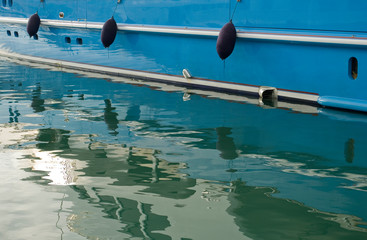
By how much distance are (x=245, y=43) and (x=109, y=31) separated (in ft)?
8.21

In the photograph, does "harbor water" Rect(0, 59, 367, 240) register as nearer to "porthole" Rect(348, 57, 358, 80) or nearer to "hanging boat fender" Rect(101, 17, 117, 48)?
"porthole" Rect(348, 57, 358, 80)

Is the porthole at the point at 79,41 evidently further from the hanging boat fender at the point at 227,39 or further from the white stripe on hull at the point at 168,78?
the hanging boat fender at the point at 227,39

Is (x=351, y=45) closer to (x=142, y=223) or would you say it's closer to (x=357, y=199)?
(x=357, y=199)

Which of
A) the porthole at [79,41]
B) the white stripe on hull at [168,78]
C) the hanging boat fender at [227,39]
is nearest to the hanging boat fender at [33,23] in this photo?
the white stripe on hull at [168,78]

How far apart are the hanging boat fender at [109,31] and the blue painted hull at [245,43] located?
0.37 ft

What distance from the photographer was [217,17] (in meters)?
7.09

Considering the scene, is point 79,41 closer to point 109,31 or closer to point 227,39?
point 109,31

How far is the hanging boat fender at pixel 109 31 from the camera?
8.43 meters

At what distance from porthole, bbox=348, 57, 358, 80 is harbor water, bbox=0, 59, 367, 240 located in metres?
0.42

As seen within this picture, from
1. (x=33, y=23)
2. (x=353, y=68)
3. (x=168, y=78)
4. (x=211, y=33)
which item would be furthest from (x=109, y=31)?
(x=353, y=68)

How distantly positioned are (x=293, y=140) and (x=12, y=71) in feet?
19.7

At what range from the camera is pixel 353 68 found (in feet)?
19.5

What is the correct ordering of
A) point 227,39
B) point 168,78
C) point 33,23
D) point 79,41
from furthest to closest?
1. point 33,23
2. point 79,41
3. point 168,78
4. point 227,39

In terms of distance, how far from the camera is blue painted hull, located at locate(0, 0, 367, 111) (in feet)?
19.3
